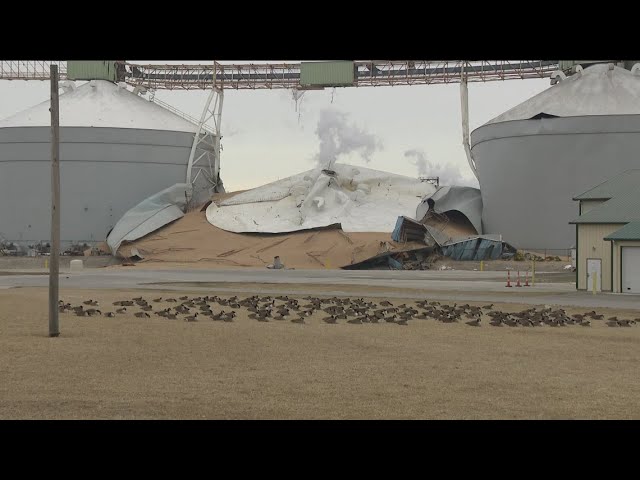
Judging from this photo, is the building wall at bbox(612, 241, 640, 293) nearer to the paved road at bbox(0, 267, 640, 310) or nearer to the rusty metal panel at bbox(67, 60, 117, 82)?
the paved road at bbox(0, 267, 640, 310)

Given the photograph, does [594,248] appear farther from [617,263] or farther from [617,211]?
[617,211]

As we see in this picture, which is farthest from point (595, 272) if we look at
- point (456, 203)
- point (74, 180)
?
point (74, 180)

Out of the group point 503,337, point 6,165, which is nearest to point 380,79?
point 6,165

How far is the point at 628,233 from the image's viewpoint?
3853cm

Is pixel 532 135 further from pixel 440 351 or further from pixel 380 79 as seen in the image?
pixel 440 351

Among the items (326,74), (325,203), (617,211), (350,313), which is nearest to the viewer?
(350,313)

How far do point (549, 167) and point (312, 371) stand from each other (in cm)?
5469

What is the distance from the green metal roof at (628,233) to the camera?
38166 mm

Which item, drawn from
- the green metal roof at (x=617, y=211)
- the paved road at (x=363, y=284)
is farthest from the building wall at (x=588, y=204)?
the paved road at (x=363, y=284)

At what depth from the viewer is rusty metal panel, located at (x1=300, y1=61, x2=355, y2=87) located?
8006cm

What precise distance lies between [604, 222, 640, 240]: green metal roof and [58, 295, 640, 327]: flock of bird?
31.4ft

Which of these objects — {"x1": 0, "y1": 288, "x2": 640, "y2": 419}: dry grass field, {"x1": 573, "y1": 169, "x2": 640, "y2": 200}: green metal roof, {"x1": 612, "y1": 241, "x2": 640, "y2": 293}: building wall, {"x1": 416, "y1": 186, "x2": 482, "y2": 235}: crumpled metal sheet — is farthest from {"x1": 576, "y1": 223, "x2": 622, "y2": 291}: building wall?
{"x1": 416, "y1": 186, "x2": 482, "y2": 235}: crumpled metal sheet

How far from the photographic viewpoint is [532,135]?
227ft

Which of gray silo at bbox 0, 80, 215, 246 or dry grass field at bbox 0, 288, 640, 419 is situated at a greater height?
gray silo at bbox 0, 80, 215, 246
